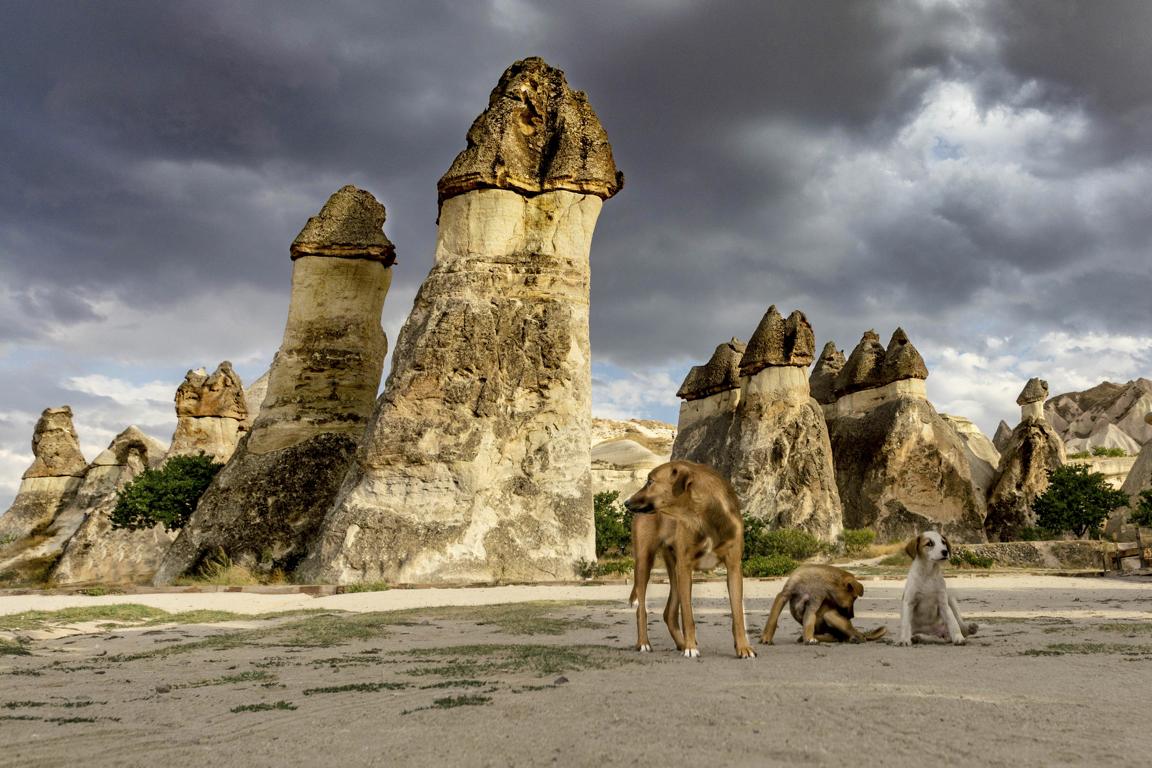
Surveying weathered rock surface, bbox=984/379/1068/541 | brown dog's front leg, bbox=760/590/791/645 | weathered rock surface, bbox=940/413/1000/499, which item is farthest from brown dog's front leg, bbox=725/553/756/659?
weathered rock surface, bbox=940/413/1000/499

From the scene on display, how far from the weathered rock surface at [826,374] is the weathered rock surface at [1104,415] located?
3271 cm

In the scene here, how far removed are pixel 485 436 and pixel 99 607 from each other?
819 centimetres

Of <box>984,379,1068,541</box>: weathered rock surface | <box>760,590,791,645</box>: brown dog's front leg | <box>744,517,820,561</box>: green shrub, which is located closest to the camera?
<box>760,590,791,645</box>: brown dog's front leg

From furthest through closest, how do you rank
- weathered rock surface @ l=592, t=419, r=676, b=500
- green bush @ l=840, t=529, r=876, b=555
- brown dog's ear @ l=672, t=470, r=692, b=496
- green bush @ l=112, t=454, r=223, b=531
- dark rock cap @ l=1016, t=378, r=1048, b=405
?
weathered rock surface @ l=592, t=419, r=676, b=500, dark rock cap @ l=1016, t=378, r=1048, b=405, green bush @ l=840, t=529, r=876, b=555, green bush @ l=112, t=454, r=223, b=531, brown dog's ear @ l=672, t=470, r=692, b=496

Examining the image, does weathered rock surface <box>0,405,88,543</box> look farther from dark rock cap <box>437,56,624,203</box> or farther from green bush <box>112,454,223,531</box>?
dark rock cap <box>437,56,624,203</box>

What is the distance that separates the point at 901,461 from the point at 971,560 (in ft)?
43.7

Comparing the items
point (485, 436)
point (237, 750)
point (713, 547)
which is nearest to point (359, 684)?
point (237, 750)

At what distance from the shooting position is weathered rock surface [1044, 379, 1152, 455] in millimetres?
67500

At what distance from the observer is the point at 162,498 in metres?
21.8

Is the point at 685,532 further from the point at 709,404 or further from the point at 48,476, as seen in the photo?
the point at 48,476

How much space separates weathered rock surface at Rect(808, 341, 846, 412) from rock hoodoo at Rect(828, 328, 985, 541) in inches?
149

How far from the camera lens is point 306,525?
1892 cm

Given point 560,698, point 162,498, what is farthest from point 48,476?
point 560,698

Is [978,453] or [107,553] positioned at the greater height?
[978,453]
